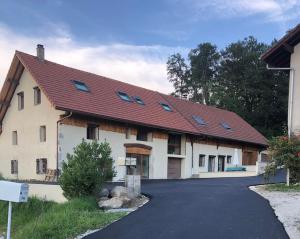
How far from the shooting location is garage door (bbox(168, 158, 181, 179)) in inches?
1158

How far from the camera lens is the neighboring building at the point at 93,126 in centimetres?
2322

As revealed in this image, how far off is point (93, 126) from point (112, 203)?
1231 centimetres

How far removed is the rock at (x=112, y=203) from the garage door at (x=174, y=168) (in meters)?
17.0

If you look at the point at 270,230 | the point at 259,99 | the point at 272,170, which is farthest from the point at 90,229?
the point at 259,99

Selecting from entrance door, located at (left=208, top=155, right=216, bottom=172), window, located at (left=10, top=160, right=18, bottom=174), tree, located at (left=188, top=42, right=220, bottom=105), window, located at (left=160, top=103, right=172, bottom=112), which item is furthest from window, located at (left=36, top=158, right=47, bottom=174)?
tree, located at (left=188, top=42, right=220, bottom=105)

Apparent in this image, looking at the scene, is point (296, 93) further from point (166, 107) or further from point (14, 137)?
point (14, 137)

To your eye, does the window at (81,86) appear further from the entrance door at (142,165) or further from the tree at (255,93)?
the tree at (255,93)

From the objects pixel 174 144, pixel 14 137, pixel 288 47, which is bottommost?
pixel 174 144

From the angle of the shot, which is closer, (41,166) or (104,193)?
(104,193)

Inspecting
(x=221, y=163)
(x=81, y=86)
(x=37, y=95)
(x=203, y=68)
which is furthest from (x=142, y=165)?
(x=203, y=68)

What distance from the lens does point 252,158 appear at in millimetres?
37562

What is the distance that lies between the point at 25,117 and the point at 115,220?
17.7 metres

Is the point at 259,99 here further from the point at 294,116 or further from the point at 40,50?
the point at 294,116

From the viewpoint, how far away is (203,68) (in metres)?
61.5
